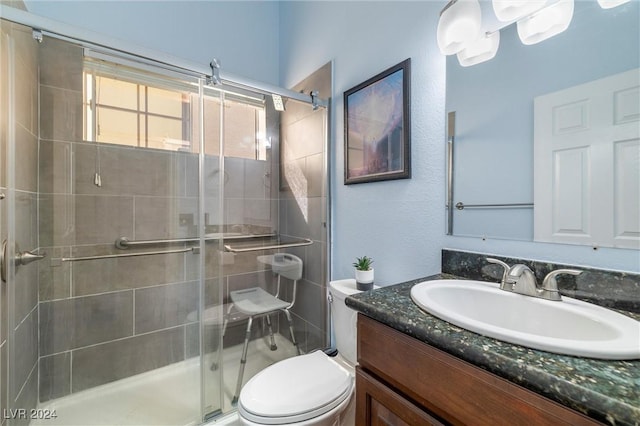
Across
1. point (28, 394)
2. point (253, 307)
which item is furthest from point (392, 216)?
point (28, 394)

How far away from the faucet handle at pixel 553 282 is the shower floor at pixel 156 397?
1573 mm

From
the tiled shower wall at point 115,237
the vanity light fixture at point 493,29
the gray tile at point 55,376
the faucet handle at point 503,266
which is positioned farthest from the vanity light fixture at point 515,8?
the gray tile at point 55,376

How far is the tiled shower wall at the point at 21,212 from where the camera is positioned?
1042 mm

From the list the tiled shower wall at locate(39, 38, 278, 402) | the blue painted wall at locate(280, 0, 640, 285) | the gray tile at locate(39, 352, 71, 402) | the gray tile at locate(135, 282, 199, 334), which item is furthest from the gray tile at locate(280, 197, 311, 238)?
the gray tile at locate(39, 352, 71, 402)

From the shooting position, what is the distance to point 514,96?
945mm

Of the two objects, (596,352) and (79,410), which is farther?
(79,410)

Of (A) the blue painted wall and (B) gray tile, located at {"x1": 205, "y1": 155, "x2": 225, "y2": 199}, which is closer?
(A) the blue painted wall

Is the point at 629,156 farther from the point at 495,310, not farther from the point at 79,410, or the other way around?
the point at 79,410

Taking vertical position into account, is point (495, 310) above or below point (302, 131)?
below

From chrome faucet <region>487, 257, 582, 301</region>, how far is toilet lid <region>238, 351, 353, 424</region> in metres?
0.73

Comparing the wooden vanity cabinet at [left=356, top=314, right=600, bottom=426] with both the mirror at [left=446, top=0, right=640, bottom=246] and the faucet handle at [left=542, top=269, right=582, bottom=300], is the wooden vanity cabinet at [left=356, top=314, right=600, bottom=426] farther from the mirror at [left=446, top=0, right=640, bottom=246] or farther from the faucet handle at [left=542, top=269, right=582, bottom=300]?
the mirror at [left=446, top=0, right=640, bottom=246]

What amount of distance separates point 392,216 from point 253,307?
113cm

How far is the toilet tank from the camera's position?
1225 millimetres

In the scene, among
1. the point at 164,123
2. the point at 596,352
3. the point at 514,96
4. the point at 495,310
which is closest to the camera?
the point at 596,352
